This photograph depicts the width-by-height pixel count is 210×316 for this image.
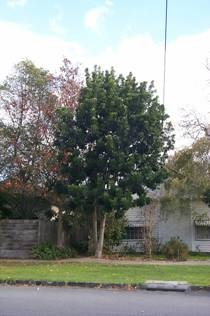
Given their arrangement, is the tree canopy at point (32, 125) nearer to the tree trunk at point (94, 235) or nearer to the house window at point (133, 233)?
the tree trunk at point (94, 235)

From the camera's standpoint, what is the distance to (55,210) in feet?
87.2

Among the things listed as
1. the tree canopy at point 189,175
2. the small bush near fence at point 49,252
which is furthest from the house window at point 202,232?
the small bush near fence at point 49,252

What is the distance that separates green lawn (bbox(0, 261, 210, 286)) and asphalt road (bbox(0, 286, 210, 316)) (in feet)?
4.58

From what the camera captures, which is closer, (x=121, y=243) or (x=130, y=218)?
(x=121, y=243)

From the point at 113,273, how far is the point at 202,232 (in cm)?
1485

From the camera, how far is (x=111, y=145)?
2261 cm

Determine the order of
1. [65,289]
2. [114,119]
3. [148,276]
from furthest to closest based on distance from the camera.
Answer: [114,119] → [148,276] → [65,289]

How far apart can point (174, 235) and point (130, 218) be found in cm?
269

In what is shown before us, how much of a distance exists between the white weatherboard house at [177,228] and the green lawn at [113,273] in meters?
10.7

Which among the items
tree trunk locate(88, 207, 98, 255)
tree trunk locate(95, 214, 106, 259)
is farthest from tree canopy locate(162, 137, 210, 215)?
tree trunk locate(88, 207, 98, 255)

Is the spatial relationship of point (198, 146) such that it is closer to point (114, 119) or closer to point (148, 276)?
point (114, 119)

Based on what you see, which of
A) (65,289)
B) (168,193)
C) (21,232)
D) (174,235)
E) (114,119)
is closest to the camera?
(65,289)

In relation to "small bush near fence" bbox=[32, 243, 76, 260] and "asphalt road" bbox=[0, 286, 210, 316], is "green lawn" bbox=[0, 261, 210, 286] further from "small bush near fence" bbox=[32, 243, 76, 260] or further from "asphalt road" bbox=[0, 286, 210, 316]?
"small bush near fence" bbox=[32, 243, 76, 260]

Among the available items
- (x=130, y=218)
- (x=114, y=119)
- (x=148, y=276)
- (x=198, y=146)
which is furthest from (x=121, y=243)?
(x=148, y=276)
